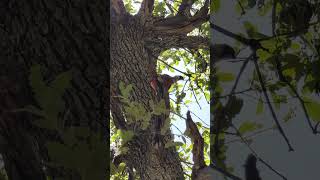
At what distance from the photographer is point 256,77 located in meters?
0.55

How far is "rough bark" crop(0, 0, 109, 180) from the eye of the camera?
1.29ft

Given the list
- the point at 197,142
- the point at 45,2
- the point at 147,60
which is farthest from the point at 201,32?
the point at 45,2

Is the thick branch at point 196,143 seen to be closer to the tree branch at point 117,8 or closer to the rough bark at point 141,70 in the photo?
the rough bark at point 141,70

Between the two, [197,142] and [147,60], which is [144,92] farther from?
[197,142]

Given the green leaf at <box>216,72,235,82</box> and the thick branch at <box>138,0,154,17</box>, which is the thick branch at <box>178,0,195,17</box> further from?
the green leaf at <box>216,72,235,82</box>

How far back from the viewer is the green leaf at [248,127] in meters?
0.54

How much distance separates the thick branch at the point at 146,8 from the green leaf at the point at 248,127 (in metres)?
1.30

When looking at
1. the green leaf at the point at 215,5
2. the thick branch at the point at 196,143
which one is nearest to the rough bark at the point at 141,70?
the thick branch at the point at 196,143

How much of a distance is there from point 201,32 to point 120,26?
1.33ft

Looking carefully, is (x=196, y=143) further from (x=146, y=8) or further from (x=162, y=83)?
(x=146, y=8)

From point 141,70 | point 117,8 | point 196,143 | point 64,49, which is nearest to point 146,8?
point 117,8

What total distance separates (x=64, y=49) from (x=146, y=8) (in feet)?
4.75

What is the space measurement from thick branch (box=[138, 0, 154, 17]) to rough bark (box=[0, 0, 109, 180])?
54.2 inches

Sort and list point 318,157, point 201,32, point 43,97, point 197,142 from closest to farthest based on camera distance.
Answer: point 43,97
point 318,157
point 197,142
point 201,32
